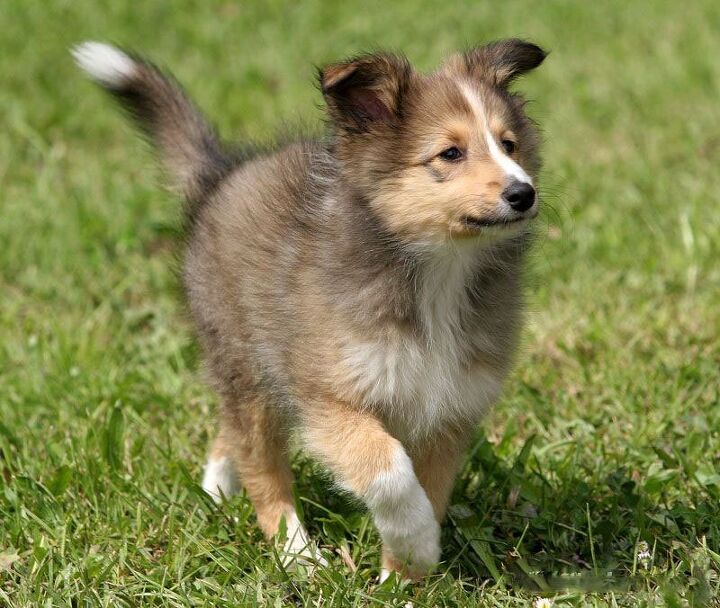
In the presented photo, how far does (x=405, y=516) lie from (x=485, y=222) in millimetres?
943

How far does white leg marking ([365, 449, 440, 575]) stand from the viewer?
11.9 feet

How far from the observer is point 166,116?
481 centimetres

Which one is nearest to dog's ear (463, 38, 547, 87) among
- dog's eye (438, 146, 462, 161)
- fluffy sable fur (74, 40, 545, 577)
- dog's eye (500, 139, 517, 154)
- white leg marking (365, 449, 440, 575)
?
fluffy sable fur (74, 40, 545, 577)

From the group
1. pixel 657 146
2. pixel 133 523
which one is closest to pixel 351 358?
pixel 133 523

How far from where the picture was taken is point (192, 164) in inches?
188

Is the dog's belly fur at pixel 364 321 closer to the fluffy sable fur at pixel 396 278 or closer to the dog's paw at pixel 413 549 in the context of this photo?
the fluffy sable fur at pixel 396 278

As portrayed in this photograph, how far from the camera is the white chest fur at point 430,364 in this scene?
3.71 meters

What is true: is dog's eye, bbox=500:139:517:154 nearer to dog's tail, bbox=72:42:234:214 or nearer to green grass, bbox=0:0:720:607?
green grass, bbox=0:0:720:607

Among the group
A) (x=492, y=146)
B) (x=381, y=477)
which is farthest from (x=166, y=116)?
(x=381, y=477)

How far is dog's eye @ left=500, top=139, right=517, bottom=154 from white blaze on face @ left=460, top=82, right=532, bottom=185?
9cm

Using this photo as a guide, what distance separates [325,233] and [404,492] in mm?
868

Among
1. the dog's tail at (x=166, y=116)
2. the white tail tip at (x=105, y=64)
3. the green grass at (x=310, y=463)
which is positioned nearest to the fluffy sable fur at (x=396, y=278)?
the green grass at (x=310, y=463)

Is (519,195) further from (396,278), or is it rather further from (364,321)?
(364,321)

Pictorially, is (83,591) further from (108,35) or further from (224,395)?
(108,35)
